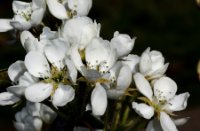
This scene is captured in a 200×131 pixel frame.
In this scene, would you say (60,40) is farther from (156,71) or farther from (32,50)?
(156,71)

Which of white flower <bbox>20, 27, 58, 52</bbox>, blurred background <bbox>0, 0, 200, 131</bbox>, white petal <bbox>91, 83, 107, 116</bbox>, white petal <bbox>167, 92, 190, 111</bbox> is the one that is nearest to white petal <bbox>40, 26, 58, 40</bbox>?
white flower <bbox>20, 27, 58, 52</bbox>

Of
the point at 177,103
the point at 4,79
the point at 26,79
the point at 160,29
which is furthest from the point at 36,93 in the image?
the point at 160,29

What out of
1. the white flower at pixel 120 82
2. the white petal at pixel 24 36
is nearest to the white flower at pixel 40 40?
the white petal at pixel 24 36

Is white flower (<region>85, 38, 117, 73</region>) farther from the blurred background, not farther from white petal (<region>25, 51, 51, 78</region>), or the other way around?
the blurred background

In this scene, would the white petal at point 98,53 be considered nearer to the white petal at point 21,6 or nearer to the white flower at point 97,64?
the white flower at point 97,64

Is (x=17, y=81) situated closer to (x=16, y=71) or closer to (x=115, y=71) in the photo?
(x=16, y=71)
